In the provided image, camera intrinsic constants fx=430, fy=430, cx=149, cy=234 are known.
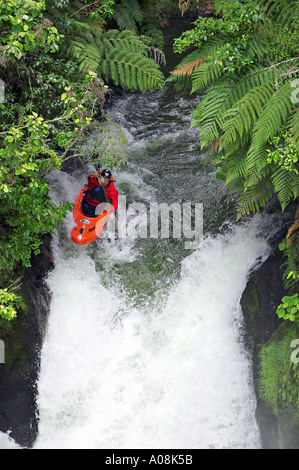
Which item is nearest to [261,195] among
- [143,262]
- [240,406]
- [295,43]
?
[295,43]

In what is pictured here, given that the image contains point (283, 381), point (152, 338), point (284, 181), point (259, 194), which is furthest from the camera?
point (152, 338)

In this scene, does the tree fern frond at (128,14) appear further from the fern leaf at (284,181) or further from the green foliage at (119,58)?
the fern leaf at (284,181)

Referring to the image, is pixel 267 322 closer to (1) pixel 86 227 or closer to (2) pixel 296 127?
(2) pixel 296 127

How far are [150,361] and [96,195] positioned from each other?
2796 millimetres

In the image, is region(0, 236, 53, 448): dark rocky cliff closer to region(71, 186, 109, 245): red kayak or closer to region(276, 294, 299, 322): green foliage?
region(71, 186, 109, 245): red kayak

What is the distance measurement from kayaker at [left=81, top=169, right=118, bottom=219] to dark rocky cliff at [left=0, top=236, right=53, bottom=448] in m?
1.66

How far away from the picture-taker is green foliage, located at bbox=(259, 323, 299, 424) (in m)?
4.93

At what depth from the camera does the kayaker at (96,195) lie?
7.04 m

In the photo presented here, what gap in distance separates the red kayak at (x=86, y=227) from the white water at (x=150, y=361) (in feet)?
0.96

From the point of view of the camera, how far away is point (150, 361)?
5.98 meters

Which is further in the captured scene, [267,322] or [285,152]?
[267,322]

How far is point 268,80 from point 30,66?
3037mm

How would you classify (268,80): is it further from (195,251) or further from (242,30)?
(195,251)

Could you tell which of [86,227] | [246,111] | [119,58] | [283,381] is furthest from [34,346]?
[119,58]
